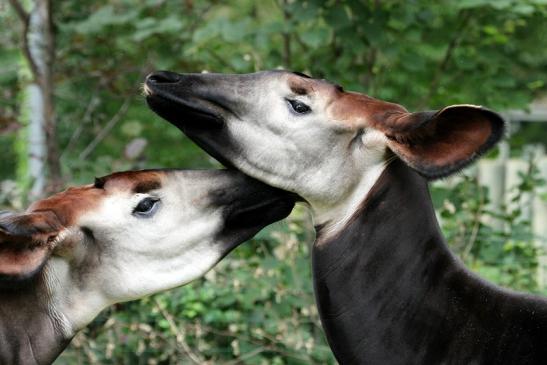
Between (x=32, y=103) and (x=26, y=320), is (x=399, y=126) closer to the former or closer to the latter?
(x=26, y=320)

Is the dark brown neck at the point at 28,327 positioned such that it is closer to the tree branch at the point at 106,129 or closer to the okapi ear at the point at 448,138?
→ the okapi ear at the point at 448,138

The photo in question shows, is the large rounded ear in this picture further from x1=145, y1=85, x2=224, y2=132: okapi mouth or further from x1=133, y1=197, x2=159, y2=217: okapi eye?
x1=145, y1=85, x2=224, y2=132: okapi mouth

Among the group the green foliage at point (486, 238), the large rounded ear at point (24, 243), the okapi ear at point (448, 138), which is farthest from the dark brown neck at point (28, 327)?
the green foliage at point (486, 238)

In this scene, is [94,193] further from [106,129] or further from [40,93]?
[106,129]

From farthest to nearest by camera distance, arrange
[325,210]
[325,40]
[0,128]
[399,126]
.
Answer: [0,128] < [325,40] < [325,210] < [399,126]

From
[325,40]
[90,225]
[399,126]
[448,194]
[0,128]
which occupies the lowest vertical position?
[448,194]

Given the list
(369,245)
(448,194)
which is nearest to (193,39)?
(448,194)

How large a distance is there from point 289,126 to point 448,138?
1.83 ft

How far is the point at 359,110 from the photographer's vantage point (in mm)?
3275

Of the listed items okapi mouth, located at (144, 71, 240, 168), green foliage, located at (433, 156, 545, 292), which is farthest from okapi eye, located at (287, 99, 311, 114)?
green foliage, located at (433, 156, 545, 292)

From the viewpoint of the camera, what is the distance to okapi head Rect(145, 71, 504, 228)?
3260 millimetres

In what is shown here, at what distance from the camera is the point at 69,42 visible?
661 centimetres

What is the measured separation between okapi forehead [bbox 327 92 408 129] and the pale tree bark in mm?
2980

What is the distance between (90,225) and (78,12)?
3.26 metres
